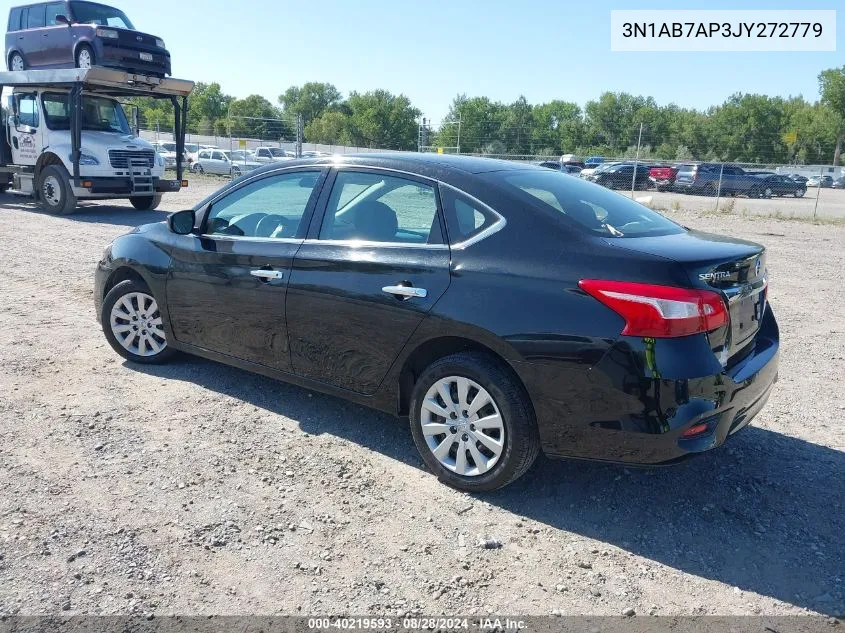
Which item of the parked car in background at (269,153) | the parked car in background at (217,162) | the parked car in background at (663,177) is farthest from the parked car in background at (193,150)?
the parked car in background at (663,177)

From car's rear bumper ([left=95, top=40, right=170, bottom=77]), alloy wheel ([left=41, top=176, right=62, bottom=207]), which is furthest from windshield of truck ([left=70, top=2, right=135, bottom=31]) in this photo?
alloy wheel ([left=41, top=176, right=62, bottom=207])

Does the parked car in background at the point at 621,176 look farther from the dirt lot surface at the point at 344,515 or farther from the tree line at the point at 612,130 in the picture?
the dirt lot surface at the point at 344,515

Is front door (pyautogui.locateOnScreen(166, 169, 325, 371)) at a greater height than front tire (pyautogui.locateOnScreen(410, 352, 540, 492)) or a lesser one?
greater

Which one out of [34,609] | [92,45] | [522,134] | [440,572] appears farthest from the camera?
[522,134]

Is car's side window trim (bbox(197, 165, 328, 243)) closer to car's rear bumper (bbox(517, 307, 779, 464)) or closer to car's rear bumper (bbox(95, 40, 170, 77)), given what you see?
car's rear bumper (bbox(517, 307, 779, 464))

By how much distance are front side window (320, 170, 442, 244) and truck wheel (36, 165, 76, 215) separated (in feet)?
42.9

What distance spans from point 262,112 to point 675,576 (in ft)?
304

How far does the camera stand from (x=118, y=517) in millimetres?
3334

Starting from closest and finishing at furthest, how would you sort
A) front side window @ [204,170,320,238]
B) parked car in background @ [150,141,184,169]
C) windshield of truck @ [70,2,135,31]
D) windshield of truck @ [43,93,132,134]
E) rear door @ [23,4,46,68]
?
front side window @ [204,170,320,238] → windshield of truck @ [43,93,132,134] → windshield of truck @ [70,2,135,31] → rear door @ [23,4,46,68] → parked car in background @ [150,141,184,169]

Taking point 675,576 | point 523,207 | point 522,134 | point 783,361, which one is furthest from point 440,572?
point 522,134

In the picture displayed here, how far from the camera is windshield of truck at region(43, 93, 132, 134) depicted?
49.2 ft

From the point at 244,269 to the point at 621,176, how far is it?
3254 cm

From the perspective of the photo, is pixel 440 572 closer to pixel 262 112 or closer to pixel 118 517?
pixel 118 517

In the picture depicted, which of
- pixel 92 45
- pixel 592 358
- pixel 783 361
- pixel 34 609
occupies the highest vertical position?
pixel 92 45
